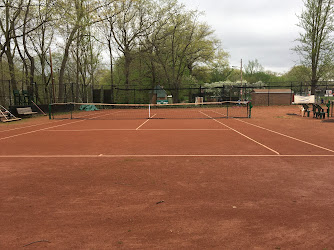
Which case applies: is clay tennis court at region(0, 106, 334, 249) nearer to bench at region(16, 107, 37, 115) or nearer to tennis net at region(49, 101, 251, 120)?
tennis net at region(49, 101, 251, 120)

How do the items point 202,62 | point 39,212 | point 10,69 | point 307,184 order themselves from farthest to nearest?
point 202,62 < point 10,69 < point 307,184 < point 39,212

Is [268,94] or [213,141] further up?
[268,94]

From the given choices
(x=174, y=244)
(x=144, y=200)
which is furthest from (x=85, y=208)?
(x=174, y=244)

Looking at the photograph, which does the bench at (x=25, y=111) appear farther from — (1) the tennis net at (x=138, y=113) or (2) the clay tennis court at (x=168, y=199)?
(2) the clay tennis court at (x=168, y=199)

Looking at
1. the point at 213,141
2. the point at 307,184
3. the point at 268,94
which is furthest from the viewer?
the point at 268,94

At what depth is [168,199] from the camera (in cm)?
404

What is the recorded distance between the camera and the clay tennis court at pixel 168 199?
2.91m

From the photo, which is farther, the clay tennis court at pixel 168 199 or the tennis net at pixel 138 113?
the tennis net at pixel 138 113

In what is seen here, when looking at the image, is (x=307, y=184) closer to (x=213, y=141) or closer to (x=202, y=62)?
(x=213, y=141)

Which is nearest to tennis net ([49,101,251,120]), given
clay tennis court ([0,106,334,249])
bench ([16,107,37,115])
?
bench ([16,107,37,115])

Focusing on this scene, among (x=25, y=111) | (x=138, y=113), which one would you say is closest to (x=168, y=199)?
(x=25, y=111)

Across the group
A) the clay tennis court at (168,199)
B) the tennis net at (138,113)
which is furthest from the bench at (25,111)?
the clay tennis court at (168,199)

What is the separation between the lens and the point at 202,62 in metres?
48.2

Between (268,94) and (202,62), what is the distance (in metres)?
16.2
